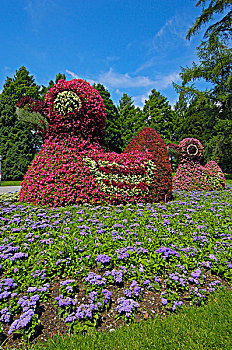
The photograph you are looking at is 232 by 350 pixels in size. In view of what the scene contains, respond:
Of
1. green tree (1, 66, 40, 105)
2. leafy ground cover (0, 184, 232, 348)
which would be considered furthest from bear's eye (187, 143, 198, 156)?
green tree (1, 66, 40, 105)

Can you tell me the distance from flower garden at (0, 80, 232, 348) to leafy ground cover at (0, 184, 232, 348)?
0.01 meters

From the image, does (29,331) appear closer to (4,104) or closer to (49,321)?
(49,321)

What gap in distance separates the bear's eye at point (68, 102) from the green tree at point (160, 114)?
2599cm

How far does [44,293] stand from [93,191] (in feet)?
9.57

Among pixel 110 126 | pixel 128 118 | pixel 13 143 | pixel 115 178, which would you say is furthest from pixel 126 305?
pixel 128 118

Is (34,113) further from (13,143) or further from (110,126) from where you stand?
(13,143)

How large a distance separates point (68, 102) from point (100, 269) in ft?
13.0

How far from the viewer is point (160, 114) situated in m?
31.2

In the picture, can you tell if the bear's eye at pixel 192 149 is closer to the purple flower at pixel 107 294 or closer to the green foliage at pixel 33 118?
the green foliage at pixel 33 118

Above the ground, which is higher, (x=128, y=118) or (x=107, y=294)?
(x=128, y=118)

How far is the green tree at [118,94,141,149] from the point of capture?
95.5ft

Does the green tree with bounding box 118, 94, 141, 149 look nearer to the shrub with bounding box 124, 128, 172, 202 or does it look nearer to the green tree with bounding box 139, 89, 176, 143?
the green tree with bounding box 139, 89, 176, 143

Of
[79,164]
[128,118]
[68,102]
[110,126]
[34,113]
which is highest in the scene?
[128,118]

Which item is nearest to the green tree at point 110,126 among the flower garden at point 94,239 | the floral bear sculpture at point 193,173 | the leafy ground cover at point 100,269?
the floral bear sculpture at point 193,173
